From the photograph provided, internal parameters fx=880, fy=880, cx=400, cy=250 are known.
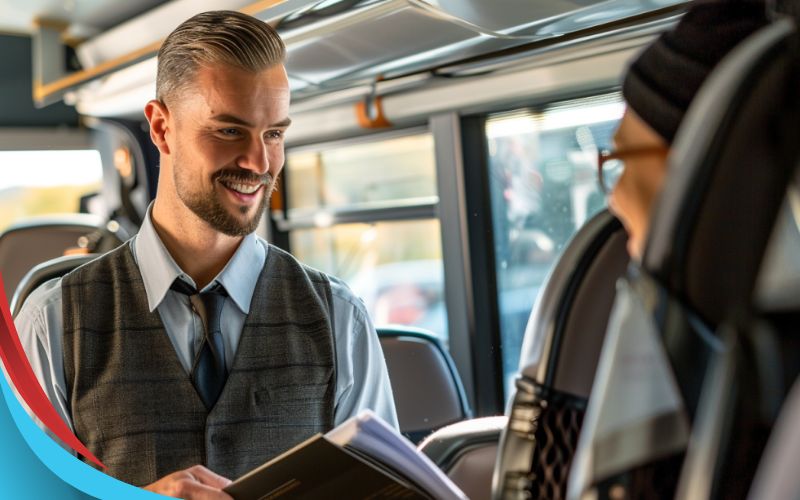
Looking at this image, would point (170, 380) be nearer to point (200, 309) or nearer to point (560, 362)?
point (200, 309)

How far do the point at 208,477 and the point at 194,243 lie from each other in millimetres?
192

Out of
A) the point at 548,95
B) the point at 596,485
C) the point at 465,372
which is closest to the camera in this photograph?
the point at 596,485

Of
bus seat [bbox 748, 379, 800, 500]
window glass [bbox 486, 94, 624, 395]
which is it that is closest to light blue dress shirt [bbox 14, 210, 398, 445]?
window glass [bbox 486, 94, 624, 395]

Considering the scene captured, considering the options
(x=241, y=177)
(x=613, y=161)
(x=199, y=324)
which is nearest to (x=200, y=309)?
(x=199, y=324)

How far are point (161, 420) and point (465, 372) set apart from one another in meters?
0.25

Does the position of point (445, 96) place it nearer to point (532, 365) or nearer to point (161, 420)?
point (532, 365)

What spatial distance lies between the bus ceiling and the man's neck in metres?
0.09

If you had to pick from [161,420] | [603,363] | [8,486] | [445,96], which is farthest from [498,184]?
[8,486]

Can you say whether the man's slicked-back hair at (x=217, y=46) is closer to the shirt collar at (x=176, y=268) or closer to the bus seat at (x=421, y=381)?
the shirt collar at (x=176, y=268)

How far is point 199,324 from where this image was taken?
0.73 metres

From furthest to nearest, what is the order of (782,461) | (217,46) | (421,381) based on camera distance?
(421,381) < (217,46) < (782,461)

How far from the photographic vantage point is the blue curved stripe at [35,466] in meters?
0.71

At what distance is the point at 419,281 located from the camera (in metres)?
0.72

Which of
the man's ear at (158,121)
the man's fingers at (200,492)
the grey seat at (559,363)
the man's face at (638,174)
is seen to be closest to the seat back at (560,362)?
the grey seat at (559,363)
